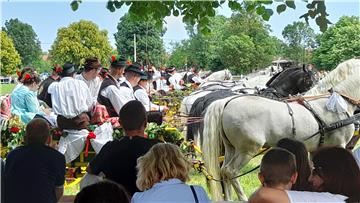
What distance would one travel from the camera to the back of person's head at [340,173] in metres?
2.95

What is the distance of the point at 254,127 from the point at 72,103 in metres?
2.22

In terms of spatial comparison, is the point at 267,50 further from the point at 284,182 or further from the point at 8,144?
the point at 284,182

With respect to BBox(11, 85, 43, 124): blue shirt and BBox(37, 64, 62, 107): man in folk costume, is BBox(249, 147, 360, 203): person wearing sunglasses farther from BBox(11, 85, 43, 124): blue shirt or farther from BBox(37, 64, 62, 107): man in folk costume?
BBox(37, 64, 62, 107): man in folk costume

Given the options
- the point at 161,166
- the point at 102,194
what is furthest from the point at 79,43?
the point at 102,194

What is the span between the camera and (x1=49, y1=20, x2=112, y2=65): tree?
3077cm

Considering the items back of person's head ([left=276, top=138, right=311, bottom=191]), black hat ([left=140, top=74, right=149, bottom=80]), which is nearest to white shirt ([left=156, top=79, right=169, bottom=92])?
black hat ([left=140, top=74, right=149, bottom=80])

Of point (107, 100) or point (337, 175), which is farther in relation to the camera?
point (107, 100)

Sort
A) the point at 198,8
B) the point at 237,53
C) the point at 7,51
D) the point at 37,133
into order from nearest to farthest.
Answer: the point at 37,133 → the point at 198,8 → the point at 7,51 → the point at 237,53

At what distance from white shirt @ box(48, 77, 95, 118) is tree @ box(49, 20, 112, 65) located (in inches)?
882

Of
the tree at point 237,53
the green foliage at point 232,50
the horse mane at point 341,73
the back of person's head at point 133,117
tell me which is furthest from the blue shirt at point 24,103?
the tree at point 237,53

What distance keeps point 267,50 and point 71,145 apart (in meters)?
36.5

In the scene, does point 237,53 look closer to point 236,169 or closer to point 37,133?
point 236,169

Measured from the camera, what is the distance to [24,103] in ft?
22.2

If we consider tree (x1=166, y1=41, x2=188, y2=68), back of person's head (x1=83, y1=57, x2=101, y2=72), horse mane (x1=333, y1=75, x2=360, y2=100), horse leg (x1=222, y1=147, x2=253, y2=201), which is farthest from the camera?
tree (x1=166, y1=41, x2=188, y2=68)
